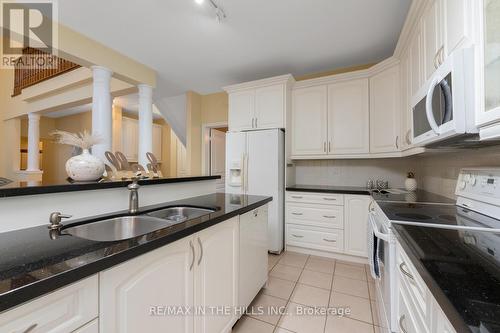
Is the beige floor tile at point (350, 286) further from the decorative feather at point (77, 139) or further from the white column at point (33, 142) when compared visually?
the white column at point (33, 142)

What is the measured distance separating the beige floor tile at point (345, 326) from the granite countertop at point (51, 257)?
4.40 feet

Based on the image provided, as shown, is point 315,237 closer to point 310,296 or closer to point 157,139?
point 310,296

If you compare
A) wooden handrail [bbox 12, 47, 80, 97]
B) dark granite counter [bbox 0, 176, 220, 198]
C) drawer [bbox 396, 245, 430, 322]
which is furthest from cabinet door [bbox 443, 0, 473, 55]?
wooden handrail [bbox 12, 47, 80, 97]

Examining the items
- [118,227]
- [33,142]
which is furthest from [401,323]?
[33,142]

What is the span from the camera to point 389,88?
8.28 ft

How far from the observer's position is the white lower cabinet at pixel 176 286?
73 centimetres

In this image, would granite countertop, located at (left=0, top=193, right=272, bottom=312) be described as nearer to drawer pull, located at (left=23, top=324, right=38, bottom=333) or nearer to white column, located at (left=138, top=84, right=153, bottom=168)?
drawer pull, located at (left=23, top=324, right=38, bottom=333)

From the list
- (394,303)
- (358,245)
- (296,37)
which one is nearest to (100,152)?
(296,37)

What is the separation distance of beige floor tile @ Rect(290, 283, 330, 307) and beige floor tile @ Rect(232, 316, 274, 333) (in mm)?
392

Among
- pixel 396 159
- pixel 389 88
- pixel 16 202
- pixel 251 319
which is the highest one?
pixel 389 88

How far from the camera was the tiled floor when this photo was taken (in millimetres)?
1561

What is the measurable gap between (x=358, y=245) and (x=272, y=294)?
50.6 inches

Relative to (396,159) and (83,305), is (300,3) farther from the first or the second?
(83,305)

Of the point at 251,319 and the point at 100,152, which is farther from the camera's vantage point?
the point at 100,152
